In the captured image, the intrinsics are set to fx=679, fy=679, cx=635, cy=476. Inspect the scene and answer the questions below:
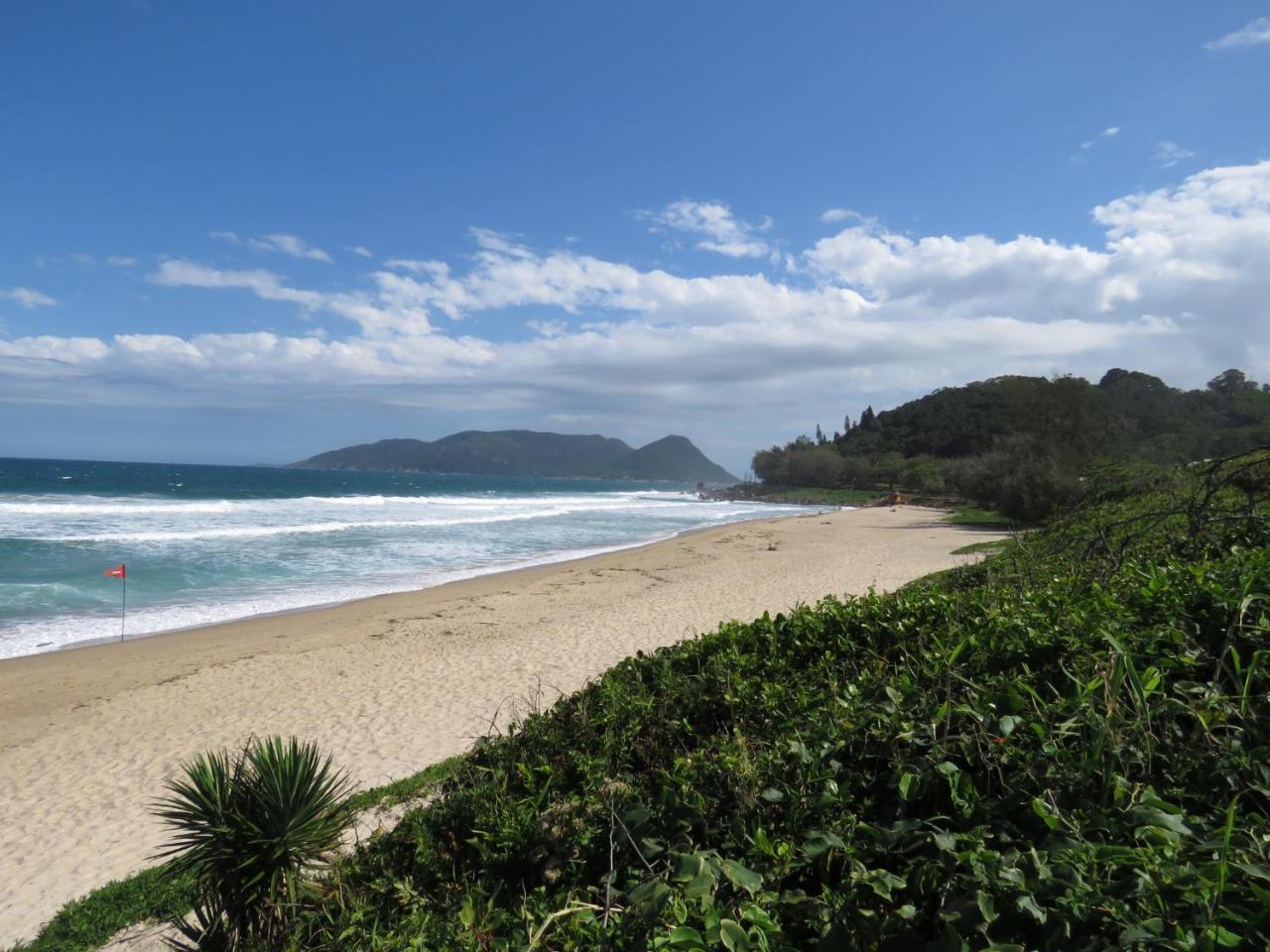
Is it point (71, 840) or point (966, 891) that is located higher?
point (966, 891)

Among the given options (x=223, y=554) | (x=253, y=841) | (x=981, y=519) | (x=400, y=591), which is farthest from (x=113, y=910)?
(x=981, y=519)

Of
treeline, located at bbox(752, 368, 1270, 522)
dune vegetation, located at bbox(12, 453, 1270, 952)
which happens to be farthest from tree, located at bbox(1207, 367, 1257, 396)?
dune vegetation, located at bbox(12, 453, 1270, 952)

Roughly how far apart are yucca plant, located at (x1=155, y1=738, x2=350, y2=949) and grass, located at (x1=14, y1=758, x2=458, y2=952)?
0.83 meters

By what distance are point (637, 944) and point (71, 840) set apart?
630 cm

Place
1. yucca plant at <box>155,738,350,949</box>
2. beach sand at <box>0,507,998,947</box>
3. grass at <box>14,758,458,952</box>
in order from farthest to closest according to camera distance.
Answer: beach sand at <box>0,507,998,947</box>
grass at <box>14,758,458,952</box>
yucca plant at <box>155,738,350,949</box>

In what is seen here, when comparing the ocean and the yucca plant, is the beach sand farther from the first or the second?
the yucca plant

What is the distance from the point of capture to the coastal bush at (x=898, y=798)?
1389mm

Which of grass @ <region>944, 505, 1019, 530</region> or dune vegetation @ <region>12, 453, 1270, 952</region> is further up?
dune vegetation @ <region>12, 453, 1270, 952</region>

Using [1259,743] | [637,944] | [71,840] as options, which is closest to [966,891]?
[637,944]

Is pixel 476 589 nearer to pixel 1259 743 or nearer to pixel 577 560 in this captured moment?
pixel 577 560

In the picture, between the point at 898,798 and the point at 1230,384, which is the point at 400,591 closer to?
the point at 898,798

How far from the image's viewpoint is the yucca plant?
283 cm

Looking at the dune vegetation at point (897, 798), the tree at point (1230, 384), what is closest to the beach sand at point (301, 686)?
the dune vegetation at point (897, 798)

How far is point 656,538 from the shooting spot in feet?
106
